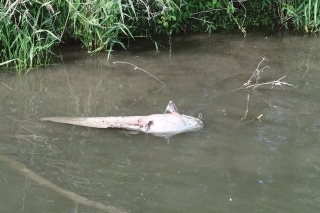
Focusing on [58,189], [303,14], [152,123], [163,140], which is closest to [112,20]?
[152,123]

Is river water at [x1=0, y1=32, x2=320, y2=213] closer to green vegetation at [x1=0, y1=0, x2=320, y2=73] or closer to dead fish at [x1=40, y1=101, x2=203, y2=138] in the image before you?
dead fish at [x1=40, y1=101, x2=203, y2=138]

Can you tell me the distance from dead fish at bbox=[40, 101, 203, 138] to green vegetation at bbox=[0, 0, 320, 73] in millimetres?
1550

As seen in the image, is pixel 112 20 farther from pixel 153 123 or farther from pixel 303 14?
pixel 303 14

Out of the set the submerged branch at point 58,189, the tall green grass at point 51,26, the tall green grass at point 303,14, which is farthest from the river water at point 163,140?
the tall green grass at point 303,14

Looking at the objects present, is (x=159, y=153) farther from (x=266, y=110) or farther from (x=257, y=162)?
(x=266, y=110)

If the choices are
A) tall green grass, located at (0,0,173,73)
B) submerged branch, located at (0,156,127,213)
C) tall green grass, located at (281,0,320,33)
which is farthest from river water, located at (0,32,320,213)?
tall green grass, located at (281,0,320,33)

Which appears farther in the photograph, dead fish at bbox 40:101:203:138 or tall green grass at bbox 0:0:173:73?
tall green grass at bbox 0:0:173:73

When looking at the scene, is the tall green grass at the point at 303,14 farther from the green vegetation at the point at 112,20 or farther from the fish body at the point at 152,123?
the fish body at the point at 152,123

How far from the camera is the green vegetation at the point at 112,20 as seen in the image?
4.88 metres

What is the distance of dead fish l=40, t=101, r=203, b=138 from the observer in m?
3.48

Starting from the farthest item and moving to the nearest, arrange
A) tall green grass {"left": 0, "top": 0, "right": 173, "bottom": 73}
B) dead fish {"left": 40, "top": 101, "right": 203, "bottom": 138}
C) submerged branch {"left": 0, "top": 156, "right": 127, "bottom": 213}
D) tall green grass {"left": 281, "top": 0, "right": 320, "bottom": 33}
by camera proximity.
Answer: tall green grass {"left": 281, "top": 0, "right": 320, "bottom": 33} < tall green grass {"left": 0, "top": 0, "right": 173, "bottom": 73} < dead fish {"left": 40, "top": 101, "right": 203, "bottom": 138} < submerged branch {"left": 0, "top": 156, "right": 127, "bottom": 213}

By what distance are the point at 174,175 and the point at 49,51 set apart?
2715 mm

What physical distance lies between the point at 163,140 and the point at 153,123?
202 millimetres

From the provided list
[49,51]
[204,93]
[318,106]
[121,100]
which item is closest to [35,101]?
[121,100]
